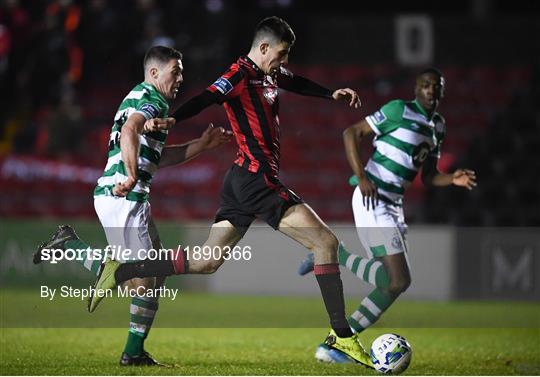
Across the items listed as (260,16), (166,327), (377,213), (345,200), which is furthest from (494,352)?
(260,16)

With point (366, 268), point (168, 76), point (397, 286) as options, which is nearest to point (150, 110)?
point (168, 76)

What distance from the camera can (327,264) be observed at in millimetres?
6199

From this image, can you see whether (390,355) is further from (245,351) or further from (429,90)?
(429,90)

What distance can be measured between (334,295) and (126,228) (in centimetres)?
123

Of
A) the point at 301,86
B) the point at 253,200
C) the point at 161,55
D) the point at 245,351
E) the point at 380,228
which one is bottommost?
the point at 245,351

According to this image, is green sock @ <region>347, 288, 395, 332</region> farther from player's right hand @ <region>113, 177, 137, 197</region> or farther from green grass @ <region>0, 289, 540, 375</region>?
player's right hand @ <region>113, 177, 137, 197</region>

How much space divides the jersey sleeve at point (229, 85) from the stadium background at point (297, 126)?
4.59m

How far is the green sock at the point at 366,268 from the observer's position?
689cm

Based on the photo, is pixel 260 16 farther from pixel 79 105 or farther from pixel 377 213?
pixel 377 213

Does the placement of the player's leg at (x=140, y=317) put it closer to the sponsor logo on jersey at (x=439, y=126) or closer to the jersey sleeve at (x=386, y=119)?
the jersey sleeve at (x=386, y=119)

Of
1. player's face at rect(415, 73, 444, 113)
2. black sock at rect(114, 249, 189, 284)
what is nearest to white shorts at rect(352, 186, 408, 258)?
player's face at rect(415, 73, 444, 113)

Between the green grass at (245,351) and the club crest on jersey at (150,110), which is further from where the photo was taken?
the green grass at (245,351)

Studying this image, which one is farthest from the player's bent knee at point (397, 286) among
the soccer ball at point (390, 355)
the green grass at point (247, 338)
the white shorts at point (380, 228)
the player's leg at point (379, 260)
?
the soccer ball at point (390, 355)

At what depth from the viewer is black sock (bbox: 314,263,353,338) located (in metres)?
6.18
